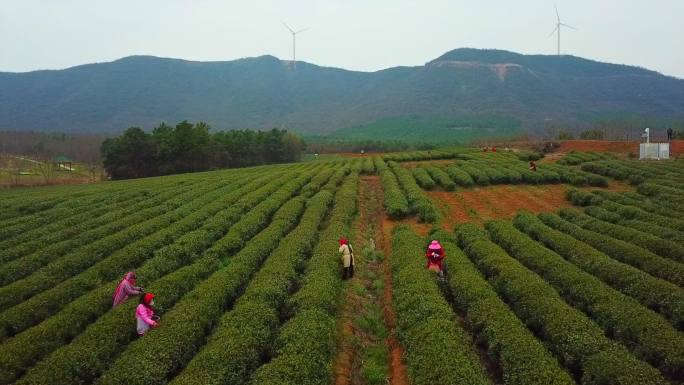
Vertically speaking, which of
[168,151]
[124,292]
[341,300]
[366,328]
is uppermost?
[168,151]

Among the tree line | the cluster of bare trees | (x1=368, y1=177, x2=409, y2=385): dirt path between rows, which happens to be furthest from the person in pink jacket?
the cluster of bare trees

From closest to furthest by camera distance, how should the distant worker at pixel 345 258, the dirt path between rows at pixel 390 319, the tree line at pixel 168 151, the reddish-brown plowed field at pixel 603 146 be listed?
the dirt path between rows at pixel 390 319
the distant worker at pixel 345 258
the reddish-brown plowed field at pixel 603 146
the tree line at pixel 168 151

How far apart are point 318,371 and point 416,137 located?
149140mm

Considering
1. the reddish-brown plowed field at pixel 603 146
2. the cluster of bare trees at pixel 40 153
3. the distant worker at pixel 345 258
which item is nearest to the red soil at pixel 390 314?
the distant worker at pixel 345 258

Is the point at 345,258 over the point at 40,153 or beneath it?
beneath

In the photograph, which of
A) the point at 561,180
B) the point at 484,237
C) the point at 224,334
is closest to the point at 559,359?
the point at 224,334

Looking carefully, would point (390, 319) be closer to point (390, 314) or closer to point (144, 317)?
point (390, 314)

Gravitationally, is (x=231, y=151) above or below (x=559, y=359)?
above

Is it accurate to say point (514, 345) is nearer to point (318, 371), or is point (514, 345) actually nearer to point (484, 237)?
point (318, 371)

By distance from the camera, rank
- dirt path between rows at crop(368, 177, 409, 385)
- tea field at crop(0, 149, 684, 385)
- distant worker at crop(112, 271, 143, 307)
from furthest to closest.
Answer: distant worker at crop(112, 271, 143, 307), dirt path between rows at crop(368, 177, 409, 385), tea field at crop(0, 149, 684, 385)

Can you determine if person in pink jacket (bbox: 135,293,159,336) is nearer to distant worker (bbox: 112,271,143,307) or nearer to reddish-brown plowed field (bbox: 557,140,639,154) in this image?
distant worker (bbox: 112,271,143,307)

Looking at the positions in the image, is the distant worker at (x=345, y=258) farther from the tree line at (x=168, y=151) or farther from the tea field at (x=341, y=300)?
the tree line at (x=168, y=151)

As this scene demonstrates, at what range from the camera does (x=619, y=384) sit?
905cm

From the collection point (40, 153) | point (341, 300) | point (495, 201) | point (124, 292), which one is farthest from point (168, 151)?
point (341, 300)
